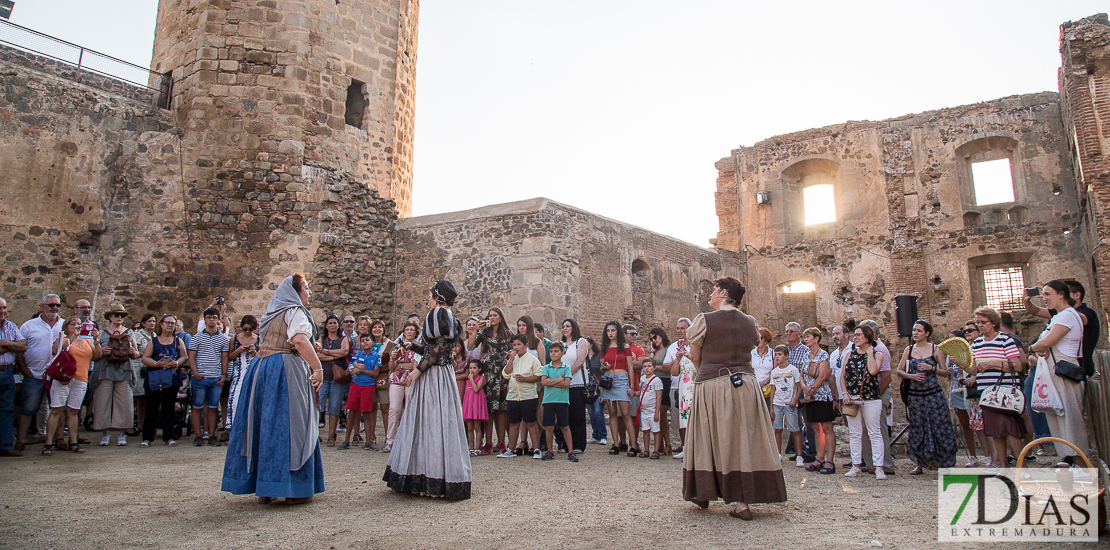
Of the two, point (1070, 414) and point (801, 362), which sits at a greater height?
point (801, 362)

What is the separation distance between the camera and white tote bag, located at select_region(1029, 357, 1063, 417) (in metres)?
5.00

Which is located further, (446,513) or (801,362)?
(801,362)

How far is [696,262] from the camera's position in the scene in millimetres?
16047

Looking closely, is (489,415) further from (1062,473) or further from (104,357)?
(1062,473)

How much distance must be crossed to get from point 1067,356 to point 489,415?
5.94 meters

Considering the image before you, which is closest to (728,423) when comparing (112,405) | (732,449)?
(732,449)

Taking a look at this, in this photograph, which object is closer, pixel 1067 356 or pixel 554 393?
pixel 1067 356

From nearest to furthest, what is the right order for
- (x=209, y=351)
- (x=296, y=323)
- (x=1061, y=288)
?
(x=296, y=323) → (x=1061, y=288) → (x=209, y=351)

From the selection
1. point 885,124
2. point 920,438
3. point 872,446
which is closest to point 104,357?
point 872,446

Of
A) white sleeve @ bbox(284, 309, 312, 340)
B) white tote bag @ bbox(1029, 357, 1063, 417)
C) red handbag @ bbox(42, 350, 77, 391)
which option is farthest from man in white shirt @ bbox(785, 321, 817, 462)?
red handbag @ bbox(42, 350, 77, 391)

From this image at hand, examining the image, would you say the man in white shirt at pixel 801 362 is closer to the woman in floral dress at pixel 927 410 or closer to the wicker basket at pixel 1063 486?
the woman in floral dress at pixel 927 410

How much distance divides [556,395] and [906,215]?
518 inches

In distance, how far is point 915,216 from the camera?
16922 millimetres

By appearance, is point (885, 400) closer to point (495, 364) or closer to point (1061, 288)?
point (1061, 288)
